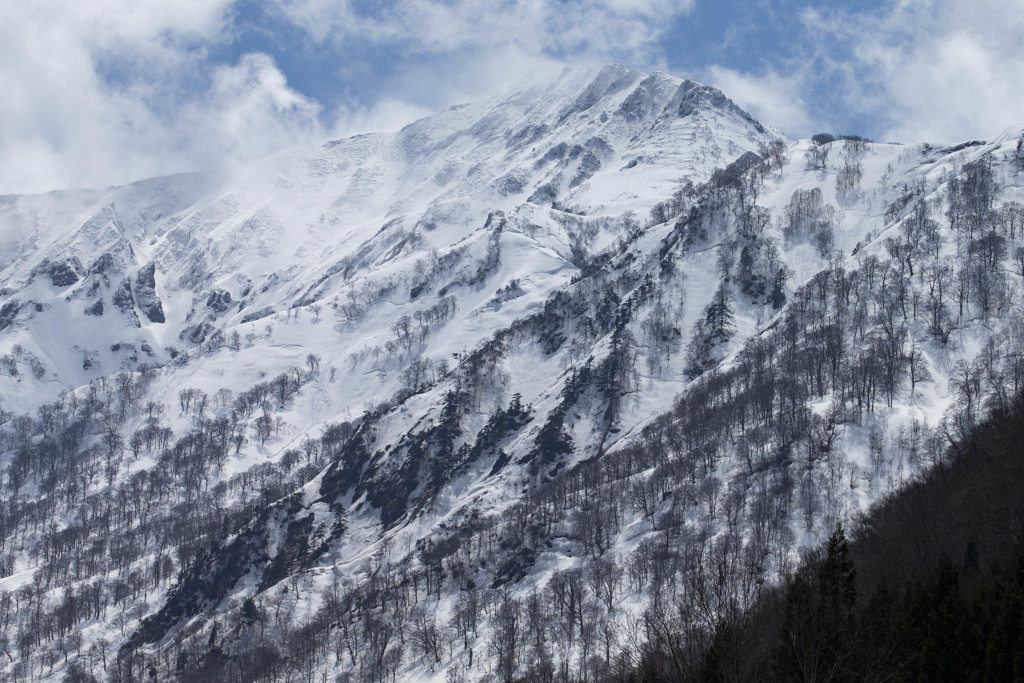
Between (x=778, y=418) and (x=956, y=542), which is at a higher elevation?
(x=778, y=418)

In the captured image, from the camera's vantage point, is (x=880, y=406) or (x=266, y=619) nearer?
(x=880, y=406)

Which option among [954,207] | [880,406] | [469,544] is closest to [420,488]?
[469,544]

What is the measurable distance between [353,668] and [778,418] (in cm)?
6951

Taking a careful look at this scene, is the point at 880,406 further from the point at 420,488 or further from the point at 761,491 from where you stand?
the point at 420,488

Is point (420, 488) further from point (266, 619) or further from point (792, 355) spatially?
point (792, 355)

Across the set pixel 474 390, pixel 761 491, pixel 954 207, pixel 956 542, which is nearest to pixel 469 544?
pixel 761 491

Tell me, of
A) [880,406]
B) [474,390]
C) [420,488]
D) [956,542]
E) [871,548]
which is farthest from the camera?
[474,390]

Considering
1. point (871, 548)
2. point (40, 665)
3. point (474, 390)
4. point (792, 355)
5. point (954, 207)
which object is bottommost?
point (40, 665)

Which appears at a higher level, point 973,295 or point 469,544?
point 973,295

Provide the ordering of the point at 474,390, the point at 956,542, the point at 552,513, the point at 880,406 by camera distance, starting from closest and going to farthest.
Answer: the point at 956,542
the point at 880,406
the point at 552,513
the point at 474,390

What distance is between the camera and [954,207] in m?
184

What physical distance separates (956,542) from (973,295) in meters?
97.4

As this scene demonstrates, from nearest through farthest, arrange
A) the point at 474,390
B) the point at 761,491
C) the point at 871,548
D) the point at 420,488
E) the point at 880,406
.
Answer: the point at 871,548 → the point at 761,491 → the point at 880,406 → the point at 420,488 → the point at 474,390

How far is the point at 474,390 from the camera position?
652 ft
